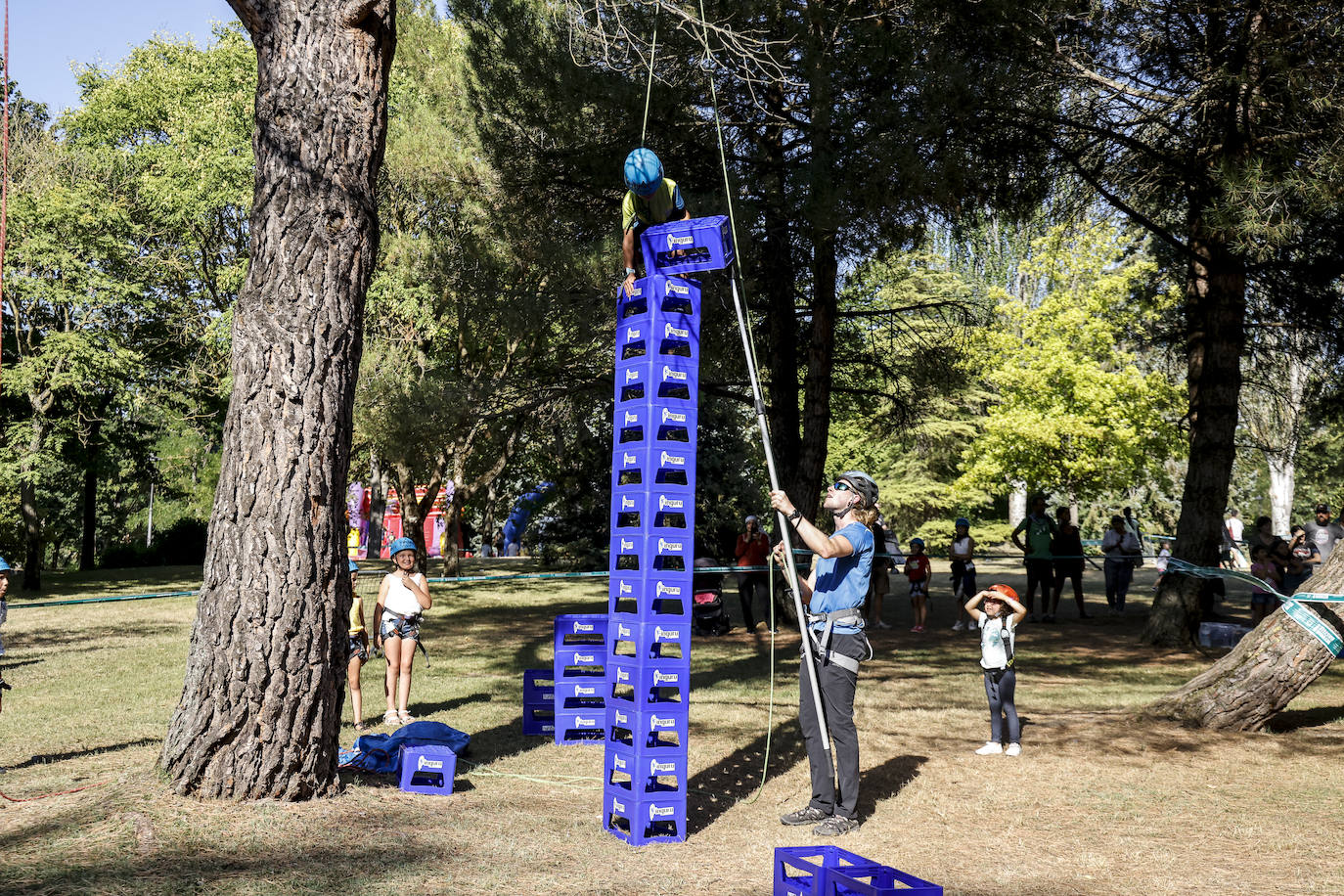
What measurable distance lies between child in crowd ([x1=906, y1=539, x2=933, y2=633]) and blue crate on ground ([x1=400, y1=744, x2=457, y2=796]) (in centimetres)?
1041

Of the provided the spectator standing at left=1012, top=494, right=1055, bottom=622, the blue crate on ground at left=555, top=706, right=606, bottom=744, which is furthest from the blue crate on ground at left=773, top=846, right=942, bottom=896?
the spectator standing at left=1012, top=494, right=1055, bottom=622

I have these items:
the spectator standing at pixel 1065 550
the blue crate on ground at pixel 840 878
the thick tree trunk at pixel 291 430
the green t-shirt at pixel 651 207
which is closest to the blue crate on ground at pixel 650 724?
the blue crate on ground at pixel 840 878

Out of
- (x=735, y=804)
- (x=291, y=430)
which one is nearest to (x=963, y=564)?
(x=735, y=804)

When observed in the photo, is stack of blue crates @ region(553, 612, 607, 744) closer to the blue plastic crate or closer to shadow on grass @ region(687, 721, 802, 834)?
shadow on grass @ region(687, 721, 802, 834)

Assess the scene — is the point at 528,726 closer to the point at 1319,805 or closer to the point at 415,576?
the point at 415,576

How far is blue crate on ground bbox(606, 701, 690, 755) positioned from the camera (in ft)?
19.5

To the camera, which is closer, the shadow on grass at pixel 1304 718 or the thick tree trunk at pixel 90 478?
the shadow on grass at pixel 1304 718

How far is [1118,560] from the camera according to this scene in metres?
17.8

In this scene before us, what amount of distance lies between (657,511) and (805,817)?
6.59ft

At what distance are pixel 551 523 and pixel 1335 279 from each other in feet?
56.2

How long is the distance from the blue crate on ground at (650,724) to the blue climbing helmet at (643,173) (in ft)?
10.1

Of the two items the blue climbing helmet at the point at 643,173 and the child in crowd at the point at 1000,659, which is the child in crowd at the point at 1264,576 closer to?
the child in crowd at the point at 1000,659

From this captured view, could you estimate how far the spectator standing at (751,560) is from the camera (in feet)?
50.8

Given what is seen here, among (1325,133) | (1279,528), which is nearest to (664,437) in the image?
(1325,133)
